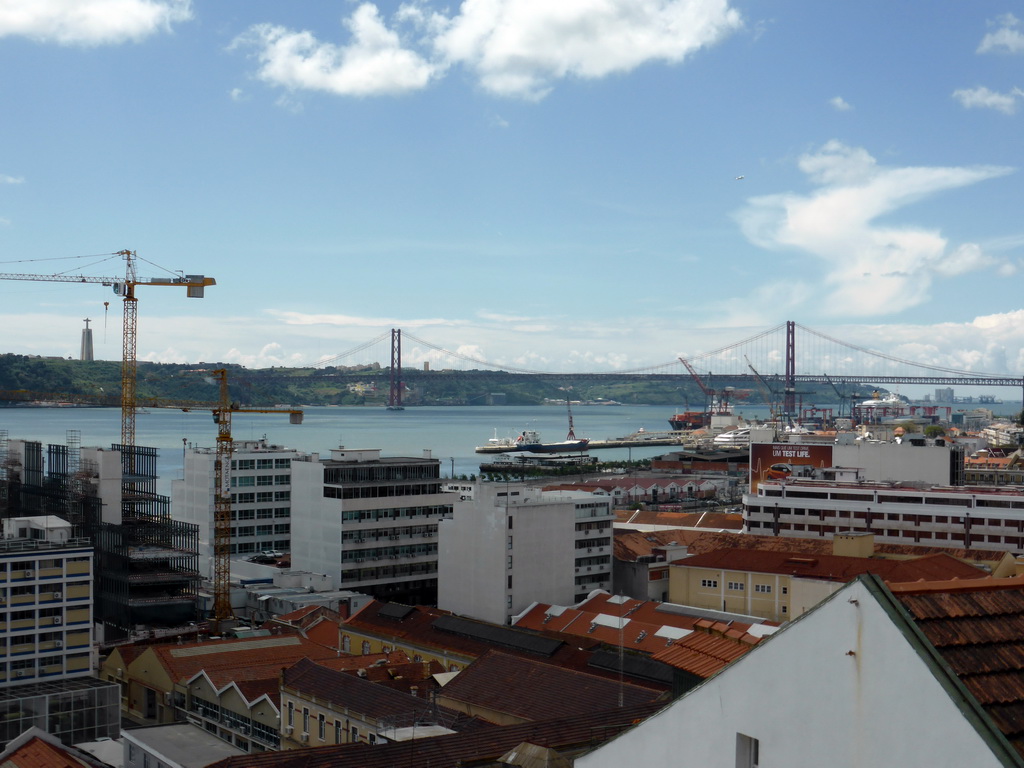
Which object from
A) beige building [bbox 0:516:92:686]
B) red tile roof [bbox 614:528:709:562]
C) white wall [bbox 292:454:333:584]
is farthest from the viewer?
white wall [bbox 292:454:333:584]

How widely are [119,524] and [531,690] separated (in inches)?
419

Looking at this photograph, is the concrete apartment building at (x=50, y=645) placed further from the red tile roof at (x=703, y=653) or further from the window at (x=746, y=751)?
the window at (x=746, y=751)

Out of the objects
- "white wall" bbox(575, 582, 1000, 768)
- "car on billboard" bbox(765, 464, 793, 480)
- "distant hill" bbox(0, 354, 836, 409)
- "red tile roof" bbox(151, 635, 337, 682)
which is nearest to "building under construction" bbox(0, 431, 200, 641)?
"red tile roof" bbox(151, 635, 337, 682)

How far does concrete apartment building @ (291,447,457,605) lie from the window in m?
18.2

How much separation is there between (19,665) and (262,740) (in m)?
4.26

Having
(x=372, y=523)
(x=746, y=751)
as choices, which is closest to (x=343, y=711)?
(x=746, y=751)

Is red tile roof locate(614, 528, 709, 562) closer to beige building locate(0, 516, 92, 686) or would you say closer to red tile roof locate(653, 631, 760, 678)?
beige building locate(0, 516, 92, 686)

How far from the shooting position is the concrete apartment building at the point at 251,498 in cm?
2402

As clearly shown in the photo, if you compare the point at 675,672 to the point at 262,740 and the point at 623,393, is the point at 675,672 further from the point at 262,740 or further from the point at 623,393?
the point at 623,393

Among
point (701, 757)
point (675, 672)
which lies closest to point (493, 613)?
point (675, 672)

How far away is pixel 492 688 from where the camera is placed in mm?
10734

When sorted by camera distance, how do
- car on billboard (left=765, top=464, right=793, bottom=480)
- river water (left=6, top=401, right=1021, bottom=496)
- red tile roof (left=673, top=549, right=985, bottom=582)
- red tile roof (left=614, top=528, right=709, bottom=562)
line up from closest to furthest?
red tile roof (left=673, top=549, right=985, bottom=582) → red tile roof (left=614, top=528, right=709, bottom=562) → car on billboard (left=765, top=464, right=793, bottom=480) → river water (left=6, top=401, right=1021, bottom=496)

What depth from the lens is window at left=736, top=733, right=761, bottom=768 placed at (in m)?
2.09

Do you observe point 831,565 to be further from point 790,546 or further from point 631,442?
point 631,442
